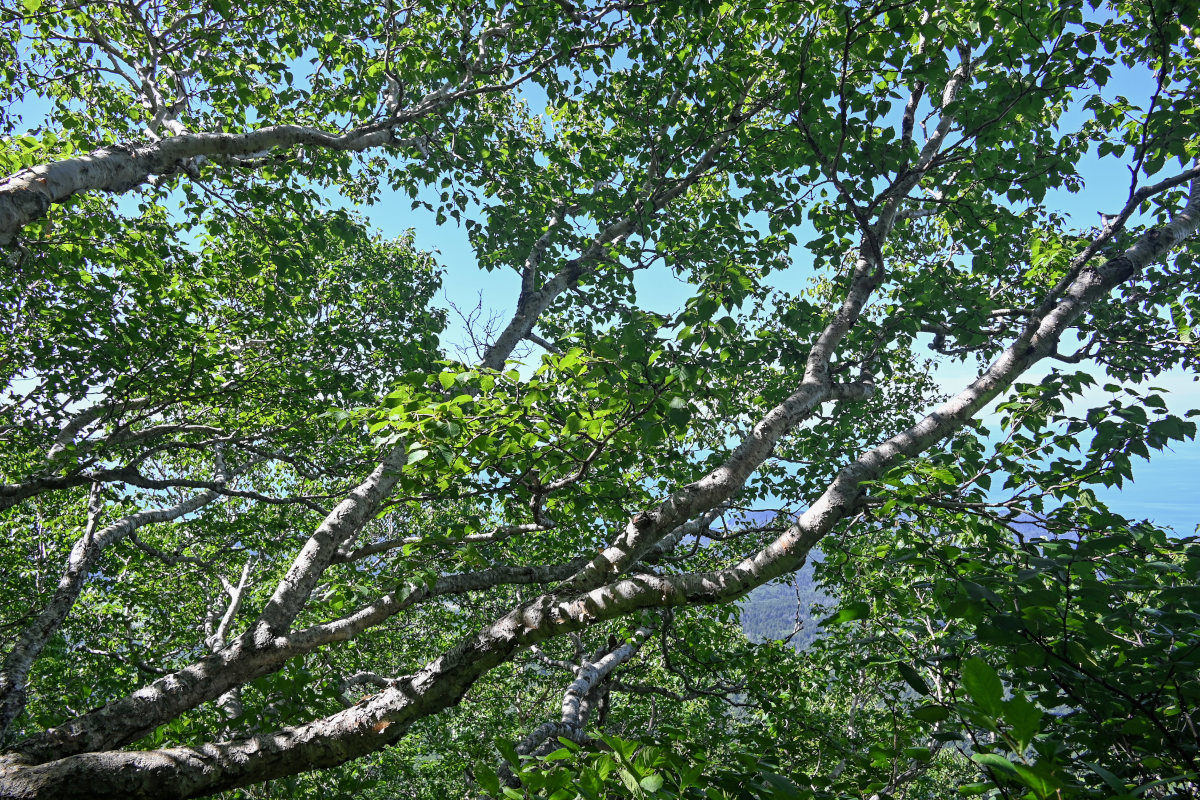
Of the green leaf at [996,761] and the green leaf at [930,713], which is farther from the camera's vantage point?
the green leaf at [930,713]

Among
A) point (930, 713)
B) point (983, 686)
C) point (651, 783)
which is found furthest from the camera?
point (930, 713)

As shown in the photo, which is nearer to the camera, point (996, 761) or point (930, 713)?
point (996, 761)

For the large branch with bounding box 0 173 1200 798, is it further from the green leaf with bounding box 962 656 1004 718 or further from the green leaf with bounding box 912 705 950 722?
the green leaf with bounding box 962 656 1004 718

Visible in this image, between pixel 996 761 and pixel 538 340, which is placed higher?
pixel 538 340

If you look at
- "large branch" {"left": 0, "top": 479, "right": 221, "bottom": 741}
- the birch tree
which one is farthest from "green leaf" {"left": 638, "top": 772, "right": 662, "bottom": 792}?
"large branch" {"left": 0, "top": 479, "right": 221, "bottom": 741}

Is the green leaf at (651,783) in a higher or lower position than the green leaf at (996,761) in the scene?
lower

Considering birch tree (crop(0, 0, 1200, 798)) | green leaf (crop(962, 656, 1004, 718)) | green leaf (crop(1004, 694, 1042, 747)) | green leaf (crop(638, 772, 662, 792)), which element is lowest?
green leaf (crop(638, 772, 662, 792))

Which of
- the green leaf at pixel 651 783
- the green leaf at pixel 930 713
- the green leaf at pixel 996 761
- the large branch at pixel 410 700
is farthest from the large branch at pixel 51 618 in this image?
the green leaf at pixel 996 761

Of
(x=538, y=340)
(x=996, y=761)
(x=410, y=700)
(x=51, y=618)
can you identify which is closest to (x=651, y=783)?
(x=996, y=761)

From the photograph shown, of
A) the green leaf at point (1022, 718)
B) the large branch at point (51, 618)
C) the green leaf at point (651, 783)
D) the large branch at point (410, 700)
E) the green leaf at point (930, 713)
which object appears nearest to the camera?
the green leaf at point (1022, 718)

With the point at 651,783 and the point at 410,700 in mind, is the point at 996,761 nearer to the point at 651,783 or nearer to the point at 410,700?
the point at 651,783

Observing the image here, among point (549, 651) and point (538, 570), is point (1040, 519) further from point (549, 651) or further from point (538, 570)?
point (549, 651)

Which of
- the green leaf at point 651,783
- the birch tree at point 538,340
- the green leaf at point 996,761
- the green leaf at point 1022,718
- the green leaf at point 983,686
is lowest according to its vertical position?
the green leaf at point 651,783

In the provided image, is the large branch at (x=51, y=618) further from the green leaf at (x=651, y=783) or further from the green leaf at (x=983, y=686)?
the green leaf at (x=983, y=686)
